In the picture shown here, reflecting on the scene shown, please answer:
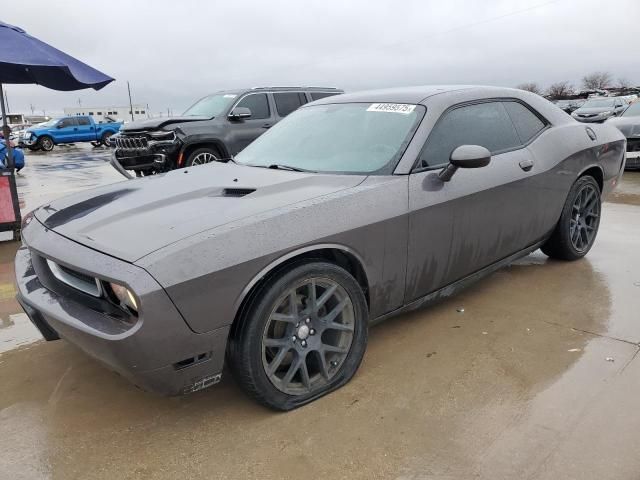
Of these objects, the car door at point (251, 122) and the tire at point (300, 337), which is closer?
the tire at point (300, 337)

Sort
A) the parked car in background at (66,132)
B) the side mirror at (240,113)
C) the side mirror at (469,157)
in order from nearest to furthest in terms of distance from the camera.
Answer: the side mirror at (469,157) < the side mirror at (240,113) < the parked car in background at (66,132)

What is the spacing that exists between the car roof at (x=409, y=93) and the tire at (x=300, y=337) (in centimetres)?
140

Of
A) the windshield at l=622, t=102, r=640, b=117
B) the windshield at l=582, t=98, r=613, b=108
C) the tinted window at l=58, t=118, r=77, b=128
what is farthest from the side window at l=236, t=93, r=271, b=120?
the tinted window at l=58, t=118, r=77, b=128

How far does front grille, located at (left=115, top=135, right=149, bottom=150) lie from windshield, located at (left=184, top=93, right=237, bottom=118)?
3.59ft

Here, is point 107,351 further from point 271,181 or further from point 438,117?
point 438,117

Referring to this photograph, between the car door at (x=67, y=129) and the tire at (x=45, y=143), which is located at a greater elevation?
the car door at (x=67, y=129)

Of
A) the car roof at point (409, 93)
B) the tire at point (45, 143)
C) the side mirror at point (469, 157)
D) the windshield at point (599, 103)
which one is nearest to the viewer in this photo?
the side mirror at point (469, 157)

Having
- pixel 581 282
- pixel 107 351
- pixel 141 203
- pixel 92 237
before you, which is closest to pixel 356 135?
pixel 141 203

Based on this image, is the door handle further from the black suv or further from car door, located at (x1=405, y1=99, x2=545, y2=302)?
the black suv

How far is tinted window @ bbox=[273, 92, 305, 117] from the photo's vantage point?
930cm

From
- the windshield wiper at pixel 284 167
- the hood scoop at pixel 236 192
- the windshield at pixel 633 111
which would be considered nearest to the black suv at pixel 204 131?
the windshield wiper at pixel 284 167

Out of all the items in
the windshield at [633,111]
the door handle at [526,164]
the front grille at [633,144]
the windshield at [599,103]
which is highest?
the door handle at [526,164]

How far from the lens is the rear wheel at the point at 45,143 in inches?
957

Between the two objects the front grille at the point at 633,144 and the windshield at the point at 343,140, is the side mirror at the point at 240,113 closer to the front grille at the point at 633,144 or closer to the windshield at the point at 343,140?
the windshield at the point at 343,140
